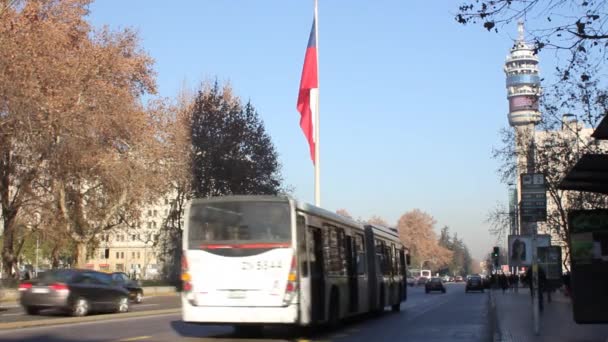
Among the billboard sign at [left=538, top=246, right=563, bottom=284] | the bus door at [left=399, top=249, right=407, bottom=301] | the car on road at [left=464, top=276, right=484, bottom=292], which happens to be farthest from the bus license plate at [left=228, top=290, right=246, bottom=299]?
the car on road at [left=464, top=276, right=484, bottom=292]

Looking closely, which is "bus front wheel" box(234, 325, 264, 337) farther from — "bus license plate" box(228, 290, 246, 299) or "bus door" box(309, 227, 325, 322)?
"bus license plate" box(228, 290, 246, 299)

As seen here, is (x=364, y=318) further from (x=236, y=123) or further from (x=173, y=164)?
(x=236, y=123)

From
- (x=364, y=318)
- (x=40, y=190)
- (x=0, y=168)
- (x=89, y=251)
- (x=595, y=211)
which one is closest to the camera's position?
(x=595, y=211)

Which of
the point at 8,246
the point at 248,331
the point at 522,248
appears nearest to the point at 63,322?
the point at 248,331

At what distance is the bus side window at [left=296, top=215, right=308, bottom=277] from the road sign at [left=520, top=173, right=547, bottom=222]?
4.99 m

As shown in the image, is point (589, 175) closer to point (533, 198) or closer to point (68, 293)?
point (533, 198)

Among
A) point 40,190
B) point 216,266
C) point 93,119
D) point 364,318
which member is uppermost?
point 93,119

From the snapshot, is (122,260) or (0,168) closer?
(0,168)

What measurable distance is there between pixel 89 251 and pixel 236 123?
14.1 m

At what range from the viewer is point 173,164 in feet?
162

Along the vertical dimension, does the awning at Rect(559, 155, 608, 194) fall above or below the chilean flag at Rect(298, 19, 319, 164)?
below

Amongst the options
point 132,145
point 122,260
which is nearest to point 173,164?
point 132,145

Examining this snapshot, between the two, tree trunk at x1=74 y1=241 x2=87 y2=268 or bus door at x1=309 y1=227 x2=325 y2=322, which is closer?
bus door at x1=309 y1=227 x2=325 y2=322

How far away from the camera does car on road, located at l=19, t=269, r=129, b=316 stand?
81.4 feet
